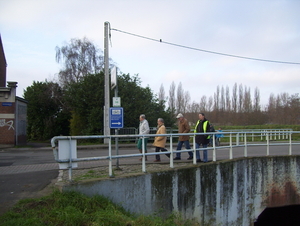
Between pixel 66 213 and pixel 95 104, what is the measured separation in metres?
18.3

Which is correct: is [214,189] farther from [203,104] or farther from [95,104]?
[203,104]

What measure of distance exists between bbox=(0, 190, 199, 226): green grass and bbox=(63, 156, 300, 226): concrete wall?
318mm

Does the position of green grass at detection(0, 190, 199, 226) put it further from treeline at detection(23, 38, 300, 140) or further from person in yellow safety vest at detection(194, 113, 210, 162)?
treeline at detection(23, 38, 300, 140)

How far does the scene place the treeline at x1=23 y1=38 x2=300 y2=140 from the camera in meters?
22.5

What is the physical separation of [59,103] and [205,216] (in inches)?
1144

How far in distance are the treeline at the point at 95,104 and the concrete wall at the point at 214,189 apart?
13666mm

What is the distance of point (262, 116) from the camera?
37438 millimetres

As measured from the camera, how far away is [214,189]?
27.0ft

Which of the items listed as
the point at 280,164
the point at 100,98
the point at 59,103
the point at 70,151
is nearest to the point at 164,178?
the point at 70,151

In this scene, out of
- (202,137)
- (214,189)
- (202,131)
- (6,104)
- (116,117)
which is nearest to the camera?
(214,189)

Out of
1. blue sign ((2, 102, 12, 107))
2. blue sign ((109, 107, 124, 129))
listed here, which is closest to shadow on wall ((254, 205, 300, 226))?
blue sign ((109, 107, 124, 129))

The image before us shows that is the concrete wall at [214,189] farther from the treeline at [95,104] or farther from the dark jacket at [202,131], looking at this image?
the treeline at [95,104]

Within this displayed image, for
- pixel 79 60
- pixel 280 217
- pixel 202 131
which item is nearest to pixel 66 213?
pixel 202 131

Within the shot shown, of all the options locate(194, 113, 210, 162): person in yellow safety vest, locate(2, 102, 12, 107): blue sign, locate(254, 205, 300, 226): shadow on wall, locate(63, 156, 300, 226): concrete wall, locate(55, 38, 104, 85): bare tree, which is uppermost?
locate(55, 38, 104, 85): bare tree
